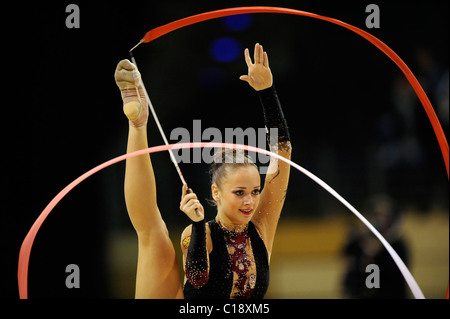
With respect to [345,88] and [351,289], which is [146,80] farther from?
[351,289]

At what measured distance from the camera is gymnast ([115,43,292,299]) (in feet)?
7.14

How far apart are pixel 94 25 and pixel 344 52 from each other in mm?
2484

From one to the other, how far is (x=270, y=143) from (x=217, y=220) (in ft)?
1.18

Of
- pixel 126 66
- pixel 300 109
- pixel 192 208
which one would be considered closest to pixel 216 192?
pixel 192 208

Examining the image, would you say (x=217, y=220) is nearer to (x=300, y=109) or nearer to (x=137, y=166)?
(x=137, y=166)

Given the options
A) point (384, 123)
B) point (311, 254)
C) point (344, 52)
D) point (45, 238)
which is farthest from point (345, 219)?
point (45, 238)

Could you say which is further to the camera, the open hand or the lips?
the lips

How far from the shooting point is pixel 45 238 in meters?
3.13

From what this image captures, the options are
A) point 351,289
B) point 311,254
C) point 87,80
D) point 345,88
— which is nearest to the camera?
point 87,80

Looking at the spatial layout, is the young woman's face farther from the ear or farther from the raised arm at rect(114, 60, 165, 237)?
the raised arm at rect(114, 60, 165, 237)

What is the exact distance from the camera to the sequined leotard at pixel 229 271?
217 centimetres

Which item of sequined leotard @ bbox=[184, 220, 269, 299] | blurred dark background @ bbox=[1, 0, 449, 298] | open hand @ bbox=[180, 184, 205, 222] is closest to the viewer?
open hand @ bbox=[180, 184, 205, 222]

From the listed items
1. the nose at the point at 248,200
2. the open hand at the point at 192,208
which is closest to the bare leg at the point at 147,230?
the open hand at the point at 192,208

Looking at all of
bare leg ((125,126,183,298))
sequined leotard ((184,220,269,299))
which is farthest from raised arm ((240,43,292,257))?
bare leg ((125,126,183,298))
